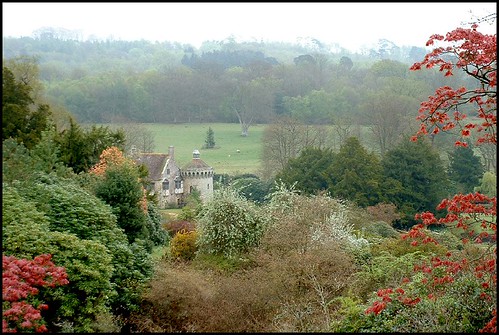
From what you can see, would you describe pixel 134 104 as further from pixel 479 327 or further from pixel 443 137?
pixel 479 327

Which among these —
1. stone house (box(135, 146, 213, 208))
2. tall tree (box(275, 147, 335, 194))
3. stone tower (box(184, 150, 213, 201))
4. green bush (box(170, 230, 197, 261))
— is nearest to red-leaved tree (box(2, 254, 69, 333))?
green bush (box(170, 230, 197, 261))

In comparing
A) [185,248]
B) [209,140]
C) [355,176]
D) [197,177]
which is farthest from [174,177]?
[185,248]

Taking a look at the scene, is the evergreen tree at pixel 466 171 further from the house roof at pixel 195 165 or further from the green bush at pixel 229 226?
the green bush at pixel 229 226

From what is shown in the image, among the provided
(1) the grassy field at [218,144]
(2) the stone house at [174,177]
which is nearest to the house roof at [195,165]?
(2) the stone house at [174,177]

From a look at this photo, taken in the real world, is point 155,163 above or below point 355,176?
above

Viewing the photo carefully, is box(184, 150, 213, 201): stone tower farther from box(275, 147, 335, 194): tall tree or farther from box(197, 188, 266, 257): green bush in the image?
box(197, 188, 266, 257): green bush

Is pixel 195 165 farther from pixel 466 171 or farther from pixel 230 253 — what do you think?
pixel 230 253

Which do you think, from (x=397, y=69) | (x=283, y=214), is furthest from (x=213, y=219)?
(x=397, y=69)
